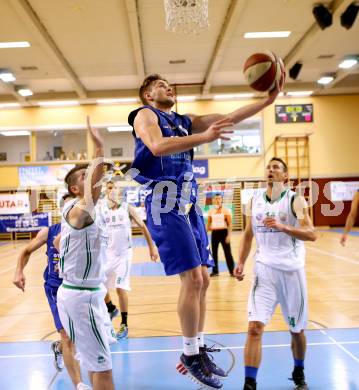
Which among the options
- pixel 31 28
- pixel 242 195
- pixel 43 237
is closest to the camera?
pixel 43 237

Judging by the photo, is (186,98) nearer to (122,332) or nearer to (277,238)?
(122,332)

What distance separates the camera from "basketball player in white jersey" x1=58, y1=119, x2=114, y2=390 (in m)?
3.08

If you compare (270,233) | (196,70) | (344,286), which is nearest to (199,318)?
(270,233)

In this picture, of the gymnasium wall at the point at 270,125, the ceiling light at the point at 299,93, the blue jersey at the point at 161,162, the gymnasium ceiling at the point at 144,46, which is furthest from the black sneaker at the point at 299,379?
the ceiling light at the point at 299,93

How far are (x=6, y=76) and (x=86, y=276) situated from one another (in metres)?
17.5

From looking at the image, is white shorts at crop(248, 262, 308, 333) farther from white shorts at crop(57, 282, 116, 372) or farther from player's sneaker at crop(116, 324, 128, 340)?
player's sneaker at crop(116, 324, 128, 340)

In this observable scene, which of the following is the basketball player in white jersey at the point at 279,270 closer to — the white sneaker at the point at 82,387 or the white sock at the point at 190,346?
the white sock at the point at 190,346

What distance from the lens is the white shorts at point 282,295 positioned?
4.08m

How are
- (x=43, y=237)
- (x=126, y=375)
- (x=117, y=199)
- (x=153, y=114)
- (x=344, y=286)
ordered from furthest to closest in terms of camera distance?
(x=344, y=286)
(x=117, y=199)
(x=126, y=375)
(x=43, y=237)
(x=153, y=114)

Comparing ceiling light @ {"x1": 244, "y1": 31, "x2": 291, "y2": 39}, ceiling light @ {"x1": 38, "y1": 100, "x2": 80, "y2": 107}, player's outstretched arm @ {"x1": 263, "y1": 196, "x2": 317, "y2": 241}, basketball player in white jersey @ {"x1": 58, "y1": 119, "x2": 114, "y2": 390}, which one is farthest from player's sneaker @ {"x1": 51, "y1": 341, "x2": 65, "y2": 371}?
ceiling light @ {"x1": 38, "y1": 100, "x2": 80, "y2": 107}

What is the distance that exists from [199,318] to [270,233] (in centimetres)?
117

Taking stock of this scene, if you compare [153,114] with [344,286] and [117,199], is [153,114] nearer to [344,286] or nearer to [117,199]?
[117,199]

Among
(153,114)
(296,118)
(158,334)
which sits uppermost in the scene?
(296,118)

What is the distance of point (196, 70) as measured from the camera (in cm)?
1955
